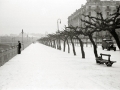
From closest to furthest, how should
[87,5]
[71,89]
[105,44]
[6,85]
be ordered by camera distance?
[71,89] < [6,85] < [105,44] < [87,5]

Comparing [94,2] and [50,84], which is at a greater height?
[94,2]

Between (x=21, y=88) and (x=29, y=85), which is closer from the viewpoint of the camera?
(x=21, y=88)

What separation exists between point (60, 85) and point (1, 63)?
22.6ft

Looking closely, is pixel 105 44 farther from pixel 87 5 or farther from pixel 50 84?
pixel 87 5

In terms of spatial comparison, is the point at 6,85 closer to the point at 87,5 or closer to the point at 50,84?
the point at 50,84

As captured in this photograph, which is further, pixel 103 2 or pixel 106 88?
pixel 103 2

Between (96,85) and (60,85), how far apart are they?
56.5 inches

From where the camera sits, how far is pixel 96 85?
6703 mm

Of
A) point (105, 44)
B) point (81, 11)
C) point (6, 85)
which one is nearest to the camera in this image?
point (6, 85)

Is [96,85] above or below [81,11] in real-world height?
below

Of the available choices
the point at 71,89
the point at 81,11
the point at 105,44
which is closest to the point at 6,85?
the point at 71,89

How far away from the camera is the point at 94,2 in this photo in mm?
75500

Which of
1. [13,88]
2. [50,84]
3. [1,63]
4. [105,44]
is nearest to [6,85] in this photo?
[13,88]

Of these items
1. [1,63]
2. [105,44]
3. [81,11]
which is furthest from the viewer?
[81,11]
